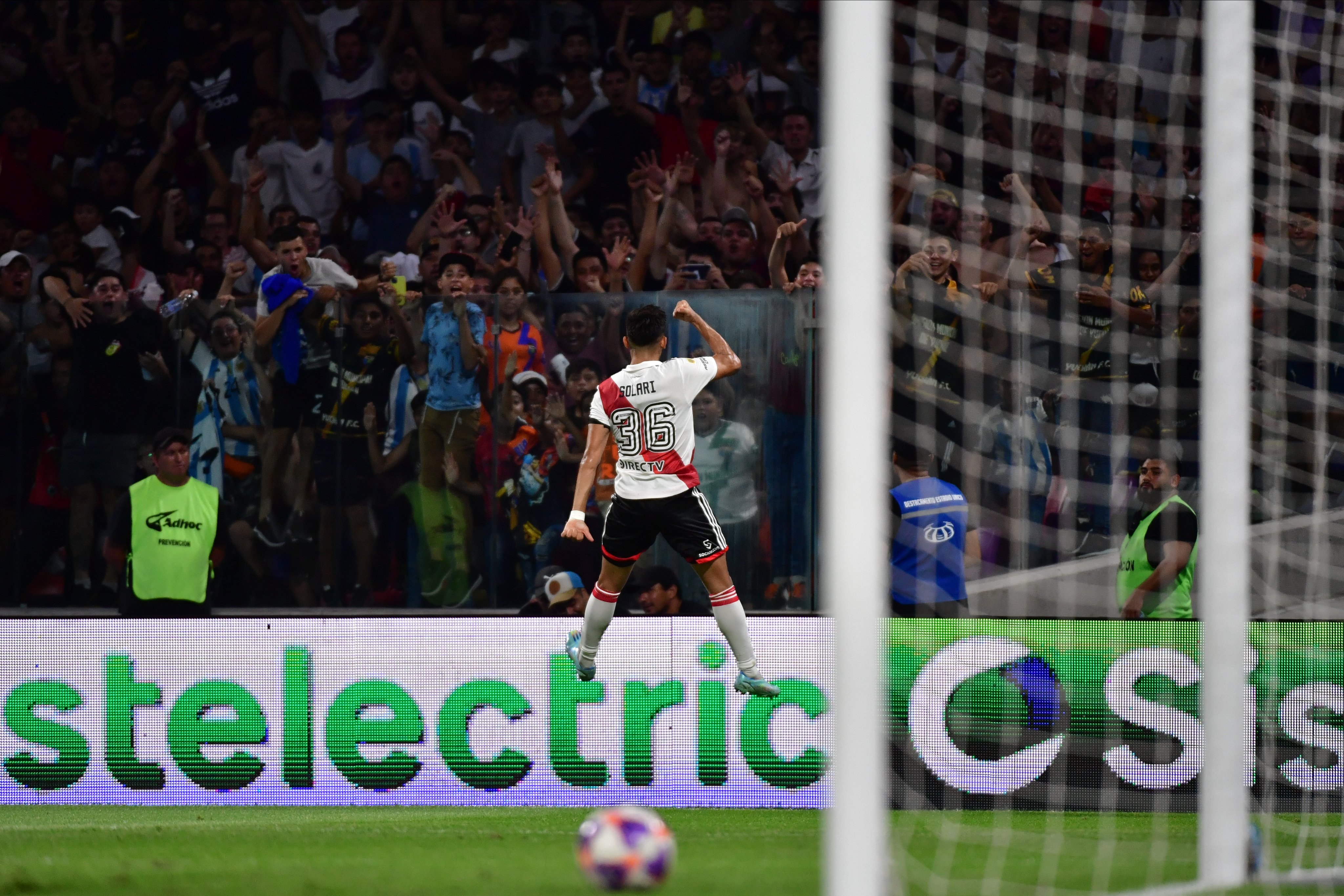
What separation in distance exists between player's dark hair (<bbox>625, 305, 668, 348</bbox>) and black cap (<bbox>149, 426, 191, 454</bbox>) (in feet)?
9.11

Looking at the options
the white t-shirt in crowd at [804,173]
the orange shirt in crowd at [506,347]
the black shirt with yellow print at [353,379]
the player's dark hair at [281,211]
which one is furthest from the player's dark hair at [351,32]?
the orange shirt in crowd at [506,347]

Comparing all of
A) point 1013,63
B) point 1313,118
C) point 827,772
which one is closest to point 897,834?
point 827,772

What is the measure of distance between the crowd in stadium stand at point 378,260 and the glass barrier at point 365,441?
2 centimetres

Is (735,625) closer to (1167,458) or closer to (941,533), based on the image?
(941,533)

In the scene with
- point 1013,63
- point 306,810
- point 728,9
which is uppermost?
point 728,9

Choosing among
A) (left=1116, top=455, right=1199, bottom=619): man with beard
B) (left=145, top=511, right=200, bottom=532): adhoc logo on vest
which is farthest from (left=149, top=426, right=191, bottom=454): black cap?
(left=1116, top=455, right=1199, bottom=619): man with beard

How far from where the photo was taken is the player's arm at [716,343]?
7.42 m

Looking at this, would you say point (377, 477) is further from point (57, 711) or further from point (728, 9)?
point (728, 9)

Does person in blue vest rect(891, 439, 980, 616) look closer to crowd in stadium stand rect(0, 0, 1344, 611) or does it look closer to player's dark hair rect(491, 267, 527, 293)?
crowd in stadium stand rect(0, 0, 1344, 611)

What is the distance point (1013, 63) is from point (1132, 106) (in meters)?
1.08

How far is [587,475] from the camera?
7.67 metres

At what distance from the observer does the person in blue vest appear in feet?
26.8

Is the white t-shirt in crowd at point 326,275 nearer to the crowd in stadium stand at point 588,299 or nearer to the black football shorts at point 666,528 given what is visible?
the crowd in stadium stand at point 588,299

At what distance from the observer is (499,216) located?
11.0 metres
